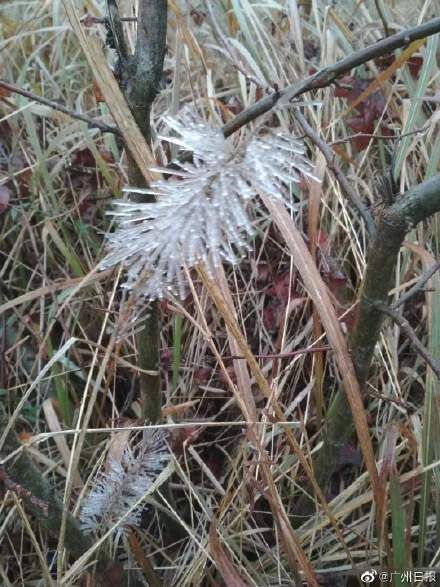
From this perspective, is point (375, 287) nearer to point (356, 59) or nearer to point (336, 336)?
point (336, 336)

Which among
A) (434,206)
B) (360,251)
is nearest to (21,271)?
(360,251)

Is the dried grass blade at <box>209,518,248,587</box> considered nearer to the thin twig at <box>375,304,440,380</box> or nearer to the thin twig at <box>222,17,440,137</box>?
the thin twig at <box>375,304,440,380</box>

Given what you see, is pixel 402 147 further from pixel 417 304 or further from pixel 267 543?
pixel 267 543

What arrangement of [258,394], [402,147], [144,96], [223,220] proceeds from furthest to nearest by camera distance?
[258,394] → [402,147] → [144,96] → [223,220]

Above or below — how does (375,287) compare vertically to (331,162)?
below

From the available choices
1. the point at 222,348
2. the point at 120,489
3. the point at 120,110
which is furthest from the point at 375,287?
the point at 222,348

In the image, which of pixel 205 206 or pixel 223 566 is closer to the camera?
pixel 205 206
